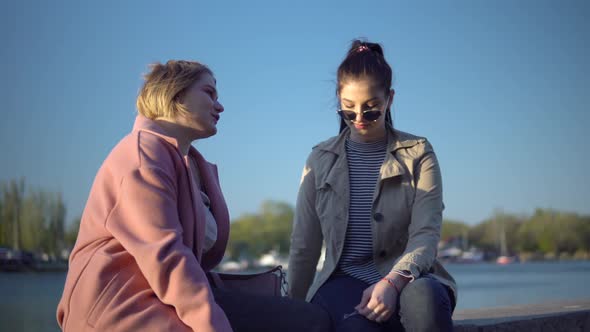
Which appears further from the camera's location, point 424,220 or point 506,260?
point 506,260

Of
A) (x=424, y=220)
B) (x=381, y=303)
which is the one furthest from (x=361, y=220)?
(x=381, y=303)

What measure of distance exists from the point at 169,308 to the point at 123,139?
490 millimetres

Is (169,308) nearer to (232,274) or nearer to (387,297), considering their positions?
(232,274)

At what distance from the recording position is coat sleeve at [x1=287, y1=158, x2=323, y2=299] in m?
2.47

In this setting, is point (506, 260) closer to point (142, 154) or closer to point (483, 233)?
point (483, 233)

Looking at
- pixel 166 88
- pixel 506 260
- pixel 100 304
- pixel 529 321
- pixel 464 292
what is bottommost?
pixel 506 260

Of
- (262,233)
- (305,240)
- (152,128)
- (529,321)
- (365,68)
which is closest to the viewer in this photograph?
(152,128)

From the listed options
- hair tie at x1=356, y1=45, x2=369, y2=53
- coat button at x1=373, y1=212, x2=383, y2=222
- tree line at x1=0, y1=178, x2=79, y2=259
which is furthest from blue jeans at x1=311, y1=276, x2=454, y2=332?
tree line at x1=0, y1=178, x2=79, y2=259

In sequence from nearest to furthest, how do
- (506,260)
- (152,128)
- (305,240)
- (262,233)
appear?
1. (152,128)
2. (305,240)
3. (506,260)
4. (262,233)

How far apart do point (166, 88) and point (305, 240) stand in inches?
36.6

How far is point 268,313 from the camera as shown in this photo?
1.87 meters

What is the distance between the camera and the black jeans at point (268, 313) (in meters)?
1.86

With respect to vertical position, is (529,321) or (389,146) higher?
(389,146)

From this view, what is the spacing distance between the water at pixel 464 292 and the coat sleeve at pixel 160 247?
13.2 feet
